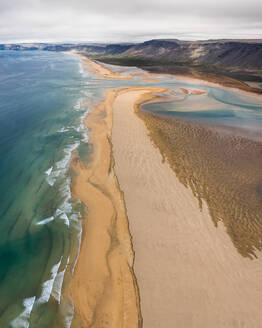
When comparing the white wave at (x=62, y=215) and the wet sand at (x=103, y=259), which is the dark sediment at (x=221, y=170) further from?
the white wave at (x=62, y=215)

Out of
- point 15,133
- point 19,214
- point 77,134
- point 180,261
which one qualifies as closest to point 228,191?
point 180,261

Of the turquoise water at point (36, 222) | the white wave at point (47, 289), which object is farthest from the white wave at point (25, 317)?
the white wave at point (47, 289)

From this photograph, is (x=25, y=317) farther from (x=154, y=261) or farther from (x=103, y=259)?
(x=154, y=261)

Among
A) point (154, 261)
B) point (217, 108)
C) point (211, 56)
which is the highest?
point (211, 56)

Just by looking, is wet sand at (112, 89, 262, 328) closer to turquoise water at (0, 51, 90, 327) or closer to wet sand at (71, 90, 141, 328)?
wet sand at (71, 90, 141, 328)

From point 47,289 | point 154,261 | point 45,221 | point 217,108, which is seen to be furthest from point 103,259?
point 217,108

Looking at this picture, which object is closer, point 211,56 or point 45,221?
point 45,221
